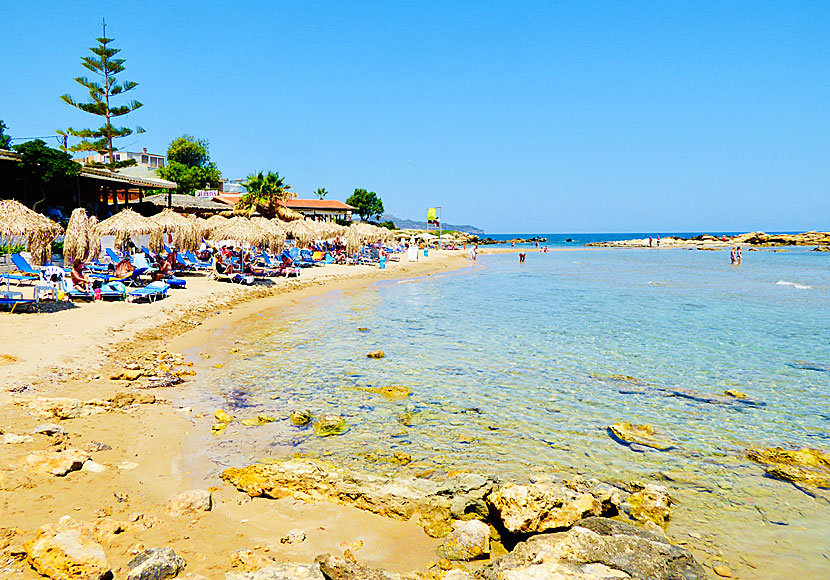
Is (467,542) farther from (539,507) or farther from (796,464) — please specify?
(796,464)

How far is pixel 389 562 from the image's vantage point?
3.45 meters

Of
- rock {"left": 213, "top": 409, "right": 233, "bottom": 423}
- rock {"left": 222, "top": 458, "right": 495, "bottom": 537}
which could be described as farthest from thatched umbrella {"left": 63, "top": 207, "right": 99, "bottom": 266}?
rock {"left": 222, "top": 458, "right": 495, "bottom": 537}

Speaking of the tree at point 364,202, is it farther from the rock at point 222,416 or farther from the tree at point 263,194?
the rock at point 222,416

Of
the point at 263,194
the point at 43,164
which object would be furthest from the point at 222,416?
the point at 263,194

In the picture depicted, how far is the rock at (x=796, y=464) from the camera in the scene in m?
4.91

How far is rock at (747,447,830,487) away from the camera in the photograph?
16.1 ft

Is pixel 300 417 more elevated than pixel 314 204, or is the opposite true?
pixel 314 204

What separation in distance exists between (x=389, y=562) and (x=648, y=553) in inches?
66.7

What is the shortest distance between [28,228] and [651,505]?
11167 millimetres

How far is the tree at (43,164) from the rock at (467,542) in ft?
78.2

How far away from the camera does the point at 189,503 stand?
3.88 m

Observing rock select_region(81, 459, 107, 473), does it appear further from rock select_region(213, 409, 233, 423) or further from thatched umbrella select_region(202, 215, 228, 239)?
thatched umbrella select_region(202, 215, 228, 239)

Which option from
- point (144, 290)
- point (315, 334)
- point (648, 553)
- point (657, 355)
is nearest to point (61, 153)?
point (144, 290)

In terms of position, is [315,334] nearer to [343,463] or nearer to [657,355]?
[343,463]
